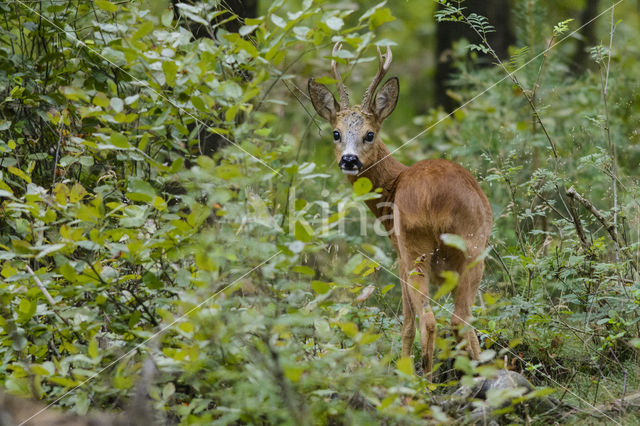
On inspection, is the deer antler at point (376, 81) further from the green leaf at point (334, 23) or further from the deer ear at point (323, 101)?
the green leaf at point (334, 23)

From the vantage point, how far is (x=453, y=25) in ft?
36.0

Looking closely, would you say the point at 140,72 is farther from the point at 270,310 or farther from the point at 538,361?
the point at 538,361

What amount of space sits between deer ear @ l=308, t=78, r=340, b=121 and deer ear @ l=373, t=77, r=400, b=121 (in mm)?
327

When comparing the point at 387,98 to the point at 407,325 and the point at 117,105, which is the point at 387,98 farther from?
the point at 117,105

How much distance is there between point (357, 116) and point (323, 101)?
0.32m

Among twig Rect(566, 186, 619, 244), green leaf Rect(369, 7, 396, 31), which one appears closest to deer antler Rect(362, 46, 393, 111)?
twig Rect(566, 186, 619, 244)

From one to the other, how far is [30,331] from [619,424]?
292 centimetres

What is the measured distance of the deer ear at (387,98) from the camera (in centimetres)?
556

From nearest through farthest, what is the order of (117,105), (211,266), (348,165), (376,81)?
1. (211,266)
2. (117,105)
3. (348,165)
4. (376,81)

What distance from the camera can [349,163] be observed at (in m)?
5.16

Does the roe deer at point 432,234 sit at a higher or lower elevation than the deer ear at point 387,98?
lower

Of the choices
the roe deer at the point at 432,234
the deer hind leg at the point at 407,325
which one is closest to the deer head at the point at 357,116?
the roe deer at the point at 432,234

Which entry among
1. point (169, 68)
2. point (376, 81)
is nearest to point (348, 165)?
point (376, 81)

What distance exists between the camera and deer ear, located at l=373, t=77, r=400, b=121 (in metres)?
5.56
